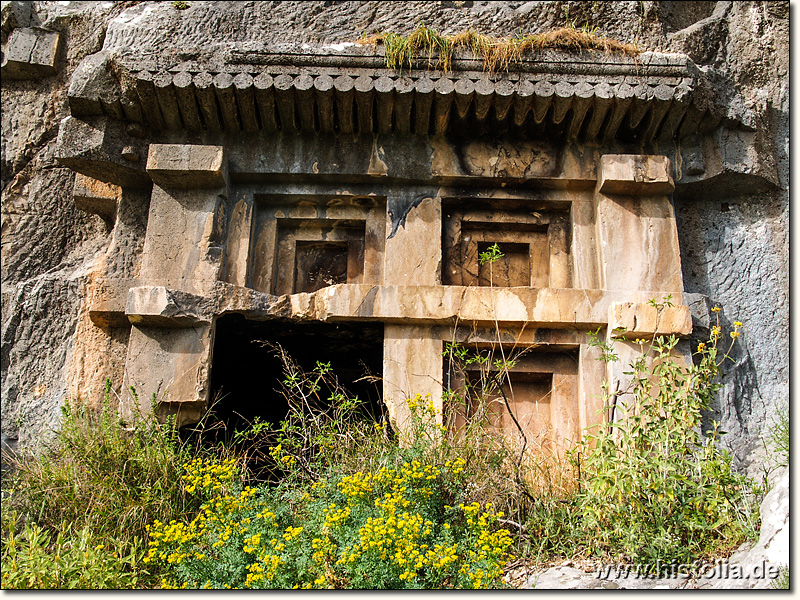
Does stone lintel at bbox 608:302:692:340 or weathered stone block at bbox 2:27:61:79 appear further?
weathered stone block at bbox 2:27:61:79

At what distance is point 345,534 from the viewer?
3.61m

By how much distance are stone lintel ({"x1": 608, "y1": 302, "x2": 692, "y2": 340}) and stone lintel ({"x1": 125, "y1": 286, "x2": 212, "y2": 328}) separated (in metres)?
2.70

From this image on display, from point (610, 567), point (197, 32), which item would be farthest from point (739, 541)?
point (197, 32)

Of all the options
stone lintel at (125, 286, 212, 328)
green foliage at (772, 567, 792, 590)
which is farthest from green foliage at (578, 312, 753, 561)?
stone lintel at (125, 286, 212, 328)

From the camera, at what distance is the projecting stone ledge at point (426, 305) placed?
5113 millimetres

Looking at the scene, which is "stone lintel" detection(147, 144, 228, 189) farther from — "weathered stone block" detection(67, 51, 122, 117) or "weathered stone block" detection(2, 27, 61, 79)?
"weathered stone block" detection(2, 27, 61, 79)

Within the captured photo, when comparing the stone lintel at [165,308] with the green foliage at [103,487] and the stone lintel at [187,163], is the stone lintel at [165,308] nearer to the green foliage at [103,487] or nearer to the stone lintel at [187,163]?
the green foliage at [103,487]

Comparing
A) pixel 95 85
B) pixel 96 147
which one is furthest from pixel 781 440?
pixel 95 85

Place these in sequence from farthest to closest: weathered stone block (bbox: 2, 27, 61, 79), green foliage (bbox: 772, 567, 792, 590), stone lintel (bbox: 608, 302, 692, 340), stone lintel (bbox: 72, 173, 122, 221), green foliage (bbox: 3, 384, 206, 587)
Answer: weathered stone block (bbox: 2, 27, 61, 79) < stone lintel (bbox: 72, 173, 122, 221) < stone lintel (bbox: 608, 302, 692, 340) < green foliage (bbox: 3, 384, 206, 587) < green foliage (bbox: 772, 567, 792, 590)

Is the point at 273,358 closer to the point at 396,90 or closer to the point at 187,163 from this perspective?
the point at 187,163

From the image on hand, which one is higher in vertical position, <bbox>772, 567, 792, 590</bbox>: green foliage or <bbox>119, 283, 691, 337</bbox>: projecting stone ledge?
<bbox>119, 283, 691, 337</bbox>: projecting stone ledge

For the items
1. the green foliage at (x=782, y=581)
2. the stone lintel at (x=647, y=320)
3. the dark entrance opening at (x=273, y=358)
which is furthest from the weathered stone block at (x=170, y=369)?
the green foliage at (x=782, y=581)

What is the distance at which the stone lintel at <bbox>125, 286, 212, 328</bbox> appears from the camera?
16.3 ft

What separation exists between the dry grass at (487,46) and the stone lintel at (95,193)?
2242 millimetres
